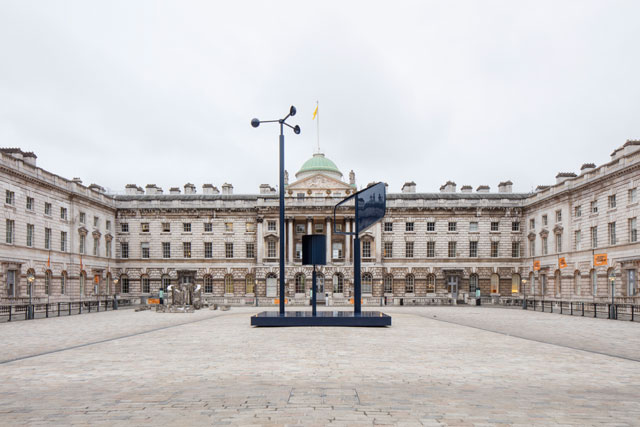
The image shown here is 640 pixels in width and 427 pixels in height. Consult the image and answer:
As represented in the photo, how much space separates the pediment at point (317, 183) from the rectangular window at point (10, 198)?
35113mm

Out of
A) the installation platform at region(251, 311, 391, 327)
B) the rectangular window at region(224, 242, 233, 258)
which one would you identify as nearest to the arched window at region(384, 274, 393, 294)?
the rectangular window at region(224, 242, 233, 258)

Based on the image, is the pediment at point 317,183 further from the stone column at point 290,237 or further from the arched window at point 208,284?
the arched window at point 208,284

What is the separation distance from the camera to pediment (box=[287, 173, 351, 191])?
67.8 meters

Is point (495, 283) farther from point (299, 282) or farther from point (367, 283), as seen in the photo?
point (299, 282)

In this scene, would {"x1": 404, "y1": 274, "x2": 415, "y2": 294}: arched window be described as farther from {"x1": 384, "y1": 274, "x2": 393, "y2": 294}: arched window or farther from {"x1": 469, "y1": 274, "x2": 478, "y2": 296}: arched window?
{"x1": 469, "y1": 274, "x2": 478, "y2": 296}: arched window

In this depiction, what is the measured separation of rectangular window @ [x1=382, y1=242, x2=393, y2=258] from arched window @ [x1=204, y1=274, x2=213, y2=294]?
846 inches

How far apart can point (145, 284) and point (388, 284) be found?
2967cm

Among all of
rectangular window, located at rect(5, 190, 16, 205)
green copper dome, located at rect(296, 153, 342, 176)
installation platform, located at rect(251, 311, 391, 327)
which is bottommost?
installation platform, located at rect(251, 311, 391, 327)

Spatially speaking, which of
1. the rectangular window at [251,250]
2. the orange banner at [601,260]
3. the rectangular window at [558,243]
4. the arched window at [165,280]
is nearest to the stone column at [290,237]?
the rectangular window at [251,250]

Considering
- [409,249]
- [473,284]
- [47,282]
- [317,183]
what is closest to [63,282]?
[47,282]

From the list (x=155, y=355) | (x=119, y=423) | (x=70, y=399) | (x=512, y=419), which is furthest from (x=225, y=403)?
(x=155, y=355)

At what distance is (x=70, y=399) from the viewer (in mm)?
8664

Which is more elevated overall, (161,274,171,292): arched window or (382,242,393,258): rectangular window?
(382,242,393,258): rectangular window

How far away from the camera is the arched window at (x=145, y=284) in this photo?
60628mm
